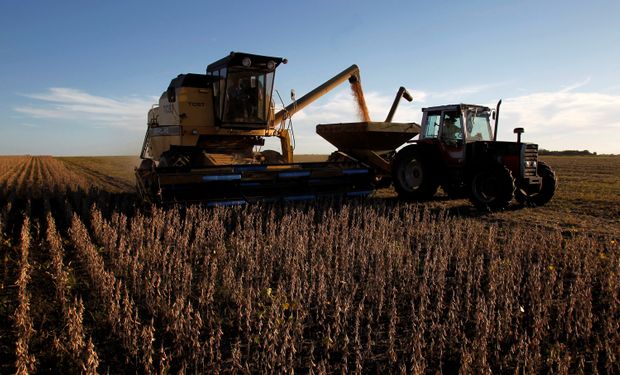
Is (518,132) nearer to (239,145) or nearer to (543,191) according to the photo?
(543,191)

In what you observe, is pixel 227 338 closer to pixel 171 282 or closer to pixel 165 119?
pixel 171 282

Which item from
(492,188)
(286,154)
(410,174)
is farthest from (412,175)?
(286,154)

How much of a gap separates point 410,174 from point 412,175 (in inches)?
2.0

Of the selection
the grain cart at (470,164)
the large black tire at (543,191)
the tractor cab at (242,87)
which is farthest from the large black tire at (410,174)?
the tractor cab at (242,87)

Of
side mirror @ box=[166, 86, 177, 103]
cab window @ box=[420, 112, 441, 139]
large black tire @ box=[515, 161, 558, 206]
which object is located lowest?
large black tire @ box=[515, 161, 558, 206]

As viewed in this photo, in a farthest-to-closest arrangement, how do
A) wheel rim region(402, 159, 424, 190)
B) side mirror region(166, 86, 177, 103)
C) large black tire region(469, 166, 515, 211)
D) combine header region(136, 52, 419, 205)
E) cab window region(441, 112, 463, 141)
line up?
wheel rim region(402, 159, 424, 190), side mirror region(166, 86, 177, 103), cab window region(441, 112, 463, 141), large black tire region(469, 166, 515, 211), combine header region(136, 52, 419, 205)

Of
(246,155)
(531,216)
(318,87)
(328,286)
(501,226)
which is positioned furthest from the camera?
(318,87)

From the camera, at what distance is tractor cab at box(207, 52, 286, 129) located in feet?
33.4

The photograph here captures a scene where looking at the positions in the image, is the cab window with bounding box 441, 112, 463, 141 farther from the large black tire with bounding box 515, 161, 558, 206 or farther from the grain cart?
the large black tire with bounding box 515, 161, 558, 206

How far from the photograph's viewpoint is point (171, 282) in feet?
15.1

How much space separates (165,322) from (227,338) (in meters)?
0.54

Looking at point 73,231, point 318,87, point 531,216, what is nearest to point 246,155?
point 318,87

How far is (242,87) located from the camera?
34.2 ft

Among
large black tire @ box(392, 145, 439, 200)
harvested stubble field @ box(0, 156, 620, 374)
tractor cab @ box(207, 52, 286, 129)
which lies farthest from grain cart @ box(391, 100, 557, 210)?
tractor cab @ box(207, 52, 286, 129)
